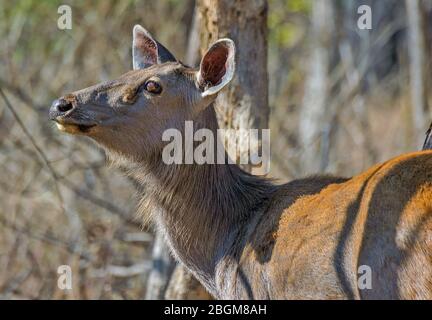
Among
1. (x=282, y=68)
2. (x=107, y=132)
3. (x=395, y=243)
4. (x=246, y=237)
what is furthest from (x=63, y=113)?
(x=282, y=68)

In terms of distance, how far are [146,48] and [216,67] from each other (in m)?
→ 1.22

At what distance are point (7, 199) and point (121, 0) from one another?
3411 mm

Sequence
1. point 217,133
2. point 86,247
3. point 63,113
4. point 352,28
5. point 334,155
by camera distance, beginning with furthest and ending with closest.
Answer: point 352,28 < point 334,155 < point 86,247 < point 217,133 < point 63,113

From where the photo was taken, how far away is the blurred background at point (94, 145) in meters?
11.0

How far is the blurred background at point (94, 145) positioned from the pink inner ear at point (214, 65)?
125cm

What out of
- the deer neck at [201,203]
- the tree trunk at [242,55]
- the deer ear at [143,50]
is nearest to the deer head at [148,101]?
the deer neck at [201,203]

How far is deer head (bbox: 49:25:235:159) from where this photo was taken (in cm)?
755

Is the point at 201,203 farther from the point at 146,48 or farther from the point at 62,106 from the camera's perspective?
the point at 146,48

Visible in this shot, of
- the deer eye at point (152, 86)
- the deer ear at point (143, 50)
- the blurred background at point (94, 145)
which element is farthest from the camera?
the blurred background at point (94, 145)

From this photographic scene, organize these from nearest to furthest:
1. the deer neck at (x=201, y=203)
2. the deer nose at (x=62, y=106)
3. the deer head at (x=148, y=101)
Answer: the deer nose at (x=62, y=106), the deer head at (x=148, y=101), the deer neck at (x=201, y=203)

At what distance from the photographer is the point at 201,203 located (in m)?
7.88

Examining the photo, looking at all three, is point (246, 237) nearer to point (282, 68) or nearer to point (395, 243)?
point (395, 243)

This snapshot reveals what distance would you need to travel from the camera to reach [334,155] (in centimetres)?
1479

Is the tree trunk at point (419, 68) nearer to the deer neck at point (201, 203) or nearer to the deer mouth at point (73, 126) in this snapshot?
the deer neck at point (201, 203)
